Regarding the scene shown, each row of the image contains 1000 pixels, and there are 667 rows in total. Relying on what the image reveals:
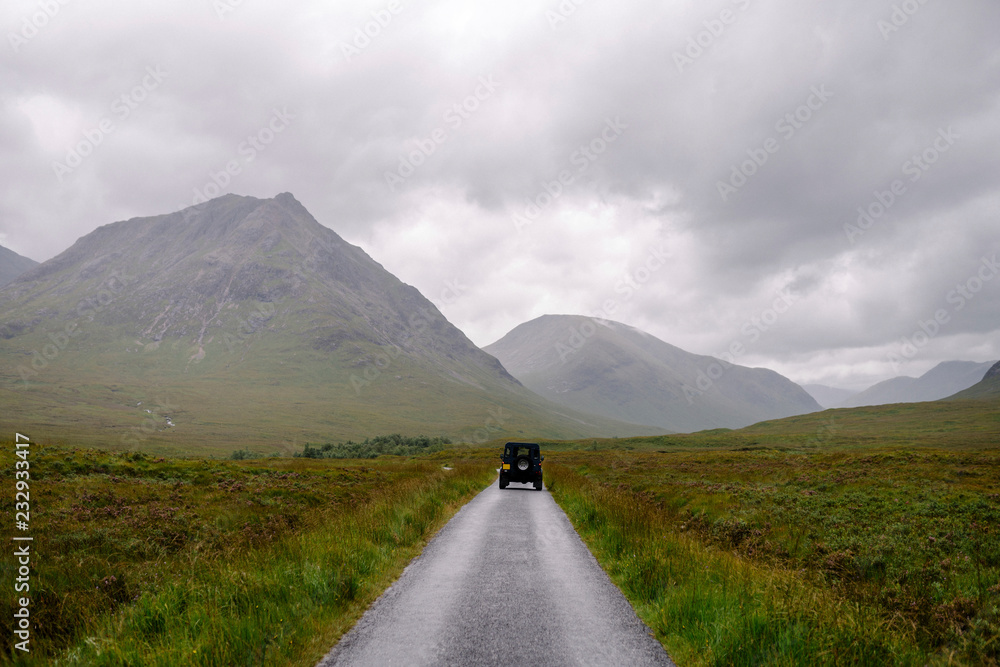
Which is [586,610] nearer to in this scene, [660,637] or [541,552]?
[660,637]

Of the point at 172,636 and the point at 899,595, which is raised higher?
the point at 172,636

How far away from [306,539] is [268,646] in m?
4.97

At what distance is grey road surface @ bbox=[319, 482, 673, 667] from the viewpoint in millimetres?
6008

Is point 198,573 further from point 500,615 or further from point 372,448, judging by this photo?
point 372,448

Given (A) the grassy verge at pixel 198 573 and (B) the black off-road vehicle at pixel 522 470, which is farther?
(B) the black off-road vehicle at pixel 522 470

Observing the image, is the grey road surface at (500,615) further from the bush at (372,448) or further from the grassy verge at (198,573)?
the bush at (372,448)

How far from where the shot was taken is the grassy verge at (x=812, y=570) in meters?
6.05

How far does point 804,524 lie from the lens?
52.8 feet

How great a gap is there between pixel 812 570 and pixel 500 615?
8.26 m

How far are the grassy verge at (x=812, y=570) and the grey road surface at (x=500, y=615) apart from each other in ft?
2.08

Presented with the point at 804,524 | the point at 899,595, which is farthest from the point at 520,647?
the point at 804,524

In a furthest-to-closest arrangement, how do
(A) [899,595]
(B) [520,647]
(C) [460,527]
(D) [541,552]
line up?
1. (C) [460,527]
2. (D) [541,552]
3. (A) [899,595]
4. (B) [520,647]

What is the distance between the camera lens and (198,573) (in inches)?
331

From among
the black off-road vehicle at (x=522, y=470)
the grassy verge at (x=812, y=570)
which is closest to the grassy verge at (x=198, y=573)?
the grassy verge at (x=812, y=570)
